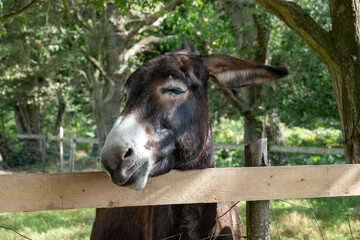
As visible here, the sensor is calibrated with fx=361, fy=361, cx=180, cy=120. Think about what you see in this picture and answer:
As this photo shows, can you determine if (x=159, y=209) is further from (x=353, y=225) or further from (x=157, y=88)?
(x=353, y=225)

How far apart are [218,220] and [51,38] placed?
45.8 feet

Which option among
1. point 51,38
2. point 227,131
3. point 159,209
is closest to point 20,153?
point 51,38

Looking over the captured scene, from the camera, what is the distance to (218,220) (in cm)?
272

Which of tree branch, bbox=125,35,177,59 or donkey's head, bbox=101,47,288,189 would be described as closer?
donkey's head, bbox=101,47,288,189

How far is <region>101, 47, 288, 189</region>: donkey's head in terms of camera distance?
197 cm

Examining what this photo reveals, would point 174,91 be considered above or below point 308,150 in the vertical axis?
below

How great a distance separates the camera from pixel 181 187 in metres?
2.22

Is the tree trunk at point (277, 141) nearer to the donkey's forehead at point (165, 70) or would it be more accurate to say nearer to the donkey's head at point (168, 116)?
the donkey's head at point (168, 116)

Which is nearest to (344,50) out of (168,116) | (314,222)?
(168,116)

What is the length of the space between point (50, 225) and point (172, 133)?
4971 millimetres

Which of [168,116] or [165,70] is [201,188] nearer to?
[168,116]

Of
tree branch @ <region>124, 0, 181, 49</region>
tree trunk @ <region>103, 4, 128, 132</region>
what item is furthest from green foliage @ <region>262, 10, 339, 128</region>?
tree trunk @ <region>103, 4, 128, 132</region>

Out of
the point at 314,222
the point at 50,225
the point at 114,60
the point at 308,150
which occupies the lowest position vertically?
the point at 50,225

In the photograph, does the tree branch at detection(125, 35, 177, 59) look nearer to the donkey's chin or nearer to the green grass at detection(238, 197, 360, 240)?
the green grass at detection(238, 197, 360, 240)
